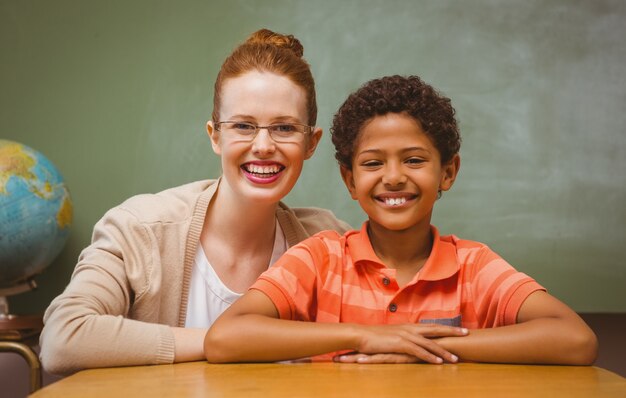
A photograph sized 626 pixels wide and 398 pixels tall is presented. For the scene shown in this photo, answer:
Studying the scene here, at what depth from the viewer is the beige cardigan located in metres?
1.52

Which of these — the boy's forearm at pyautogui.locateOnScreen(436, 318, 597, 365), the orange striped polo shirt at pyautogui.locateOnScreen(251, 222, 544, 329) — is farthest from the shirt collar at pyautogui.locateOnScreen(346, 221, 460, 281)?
the boy's forearm at pyautogui.locateOnScreen(436, 318, 597, 365)

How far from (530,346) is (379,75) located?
6.36 feet

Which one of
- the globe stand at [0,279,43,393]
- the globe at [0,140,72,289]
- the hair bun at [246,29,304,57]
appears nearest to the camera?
the hair bun at [246,29,304,57]

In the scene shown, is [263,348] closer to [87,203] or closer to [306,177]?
[306,177]

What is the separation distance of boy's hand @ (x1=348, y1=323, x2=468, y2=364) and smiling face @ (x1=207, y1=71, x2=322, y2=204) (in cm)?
57

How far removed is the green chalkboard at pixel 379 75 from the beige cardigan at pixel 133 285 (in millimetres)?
1109

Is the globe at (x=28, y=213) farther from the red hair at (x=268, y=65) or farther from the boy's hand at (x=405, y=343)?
the boy's hand at (x=405, y=343)

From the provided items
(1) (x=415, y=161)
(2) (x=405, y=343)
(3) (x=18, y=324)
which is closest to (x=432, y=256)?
(1) (x=415, y=161)

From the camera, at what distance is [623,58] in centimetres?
303

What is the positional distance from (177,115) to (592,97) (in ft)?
5.73

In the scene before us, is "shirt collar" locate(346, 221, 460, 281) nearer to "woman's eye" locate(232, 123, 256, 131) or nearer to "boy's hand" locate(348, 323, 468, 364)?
"boy's hand" locate(348, 323, 468, 364)

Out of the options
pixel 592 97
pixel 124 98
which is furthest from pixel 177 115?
pixel 592 97

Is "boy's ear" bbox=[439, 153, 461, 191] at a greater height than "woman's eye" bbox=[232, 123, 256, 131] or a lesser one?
lesser

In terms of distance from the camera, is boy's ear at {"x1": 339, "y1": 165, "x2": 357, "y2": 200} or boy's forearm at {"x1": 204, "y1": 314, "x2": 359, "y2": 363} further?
boy's ear at {"x1": 339, "y1": 165, "x2": 357, "y2": 200}
